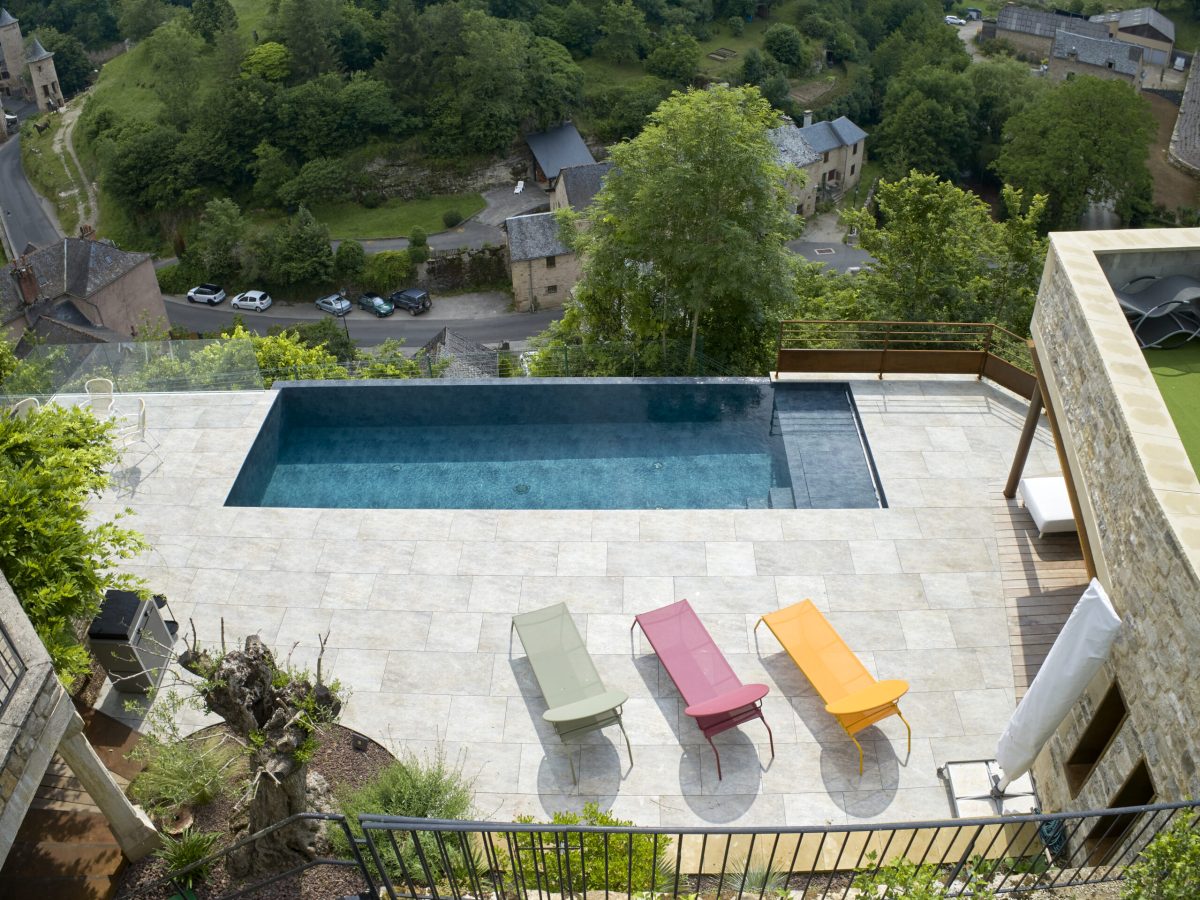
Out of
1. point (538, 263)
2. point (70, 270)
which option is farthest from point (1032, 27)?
point (70, 270)

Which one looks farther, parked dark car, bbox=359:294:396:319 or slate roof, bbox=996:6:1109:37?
slate roof, bbox=996:6:1109:37

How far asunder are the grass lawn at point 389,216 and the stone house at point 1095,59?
4774 centimetres

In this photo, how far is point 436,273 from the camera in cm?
4766

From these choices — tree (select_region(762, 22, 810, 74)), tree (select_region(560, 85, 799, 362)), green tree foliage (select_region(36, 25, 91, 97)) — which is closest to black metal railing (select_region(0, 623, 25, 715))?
tree (select_region(560, 85, 799, 362))

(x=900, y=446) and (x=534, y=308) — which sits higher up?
(x=900, y=446)

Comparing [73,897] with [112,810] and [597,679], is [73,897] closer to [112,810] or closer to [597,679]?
[112,810]

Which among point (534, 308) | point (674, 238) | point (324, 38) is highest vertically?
point (674, 238)

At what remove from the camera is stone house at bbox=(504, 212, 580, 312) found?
44.2 meters

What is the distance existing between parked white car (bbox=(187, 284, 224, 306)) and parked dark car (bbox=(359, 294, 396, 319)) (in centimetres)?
719

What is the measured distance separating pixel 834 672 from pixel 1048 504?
12.4 ft

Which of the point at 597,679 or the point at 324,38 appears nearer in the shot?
the point at 597,679

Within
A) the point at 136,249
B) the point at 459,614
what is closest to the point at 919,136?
the point at 136,249

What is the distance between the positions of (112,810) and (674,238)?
11362 millimetres

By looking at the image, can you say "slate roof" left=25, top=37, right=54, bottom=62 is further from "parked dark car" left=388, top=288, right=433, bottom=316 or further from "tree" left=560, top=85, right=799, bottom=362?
"tree" left=560, top=85, right=799, bottom=362
